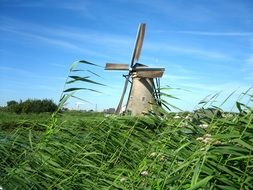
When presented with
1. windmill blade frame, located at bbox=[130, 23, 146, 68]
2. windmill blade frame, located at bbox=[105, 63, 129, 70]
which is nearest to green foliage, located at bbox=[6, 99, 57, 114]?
windmill blade frame, located at bbox=[105, 63, 129, 70]

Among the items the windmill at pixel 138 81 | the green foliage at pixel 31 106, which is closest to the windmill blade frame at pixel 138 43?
the windmill at pixel 138 81

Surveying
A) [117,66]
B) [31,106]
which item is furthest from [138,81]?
[31,106]

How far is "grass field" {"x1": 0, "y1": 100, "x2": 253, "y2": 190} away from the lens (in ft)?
8.87

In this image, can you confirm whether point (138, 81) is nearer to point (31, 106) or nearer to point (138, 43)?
point (138, 43)

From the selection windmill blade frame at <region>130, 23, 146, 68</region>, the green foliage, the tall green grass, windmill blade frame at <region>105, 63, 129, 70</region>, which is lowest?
the tall green grass

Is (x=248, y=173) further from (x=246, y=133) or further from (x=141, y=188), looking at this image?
(x=141, y=188)

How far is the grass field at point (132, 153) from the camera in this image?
8.87 feet

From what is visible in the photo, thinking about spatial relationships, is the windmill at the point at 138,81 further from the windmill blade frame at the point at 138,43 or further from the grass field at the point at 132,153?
the grass field at the point at 132,153

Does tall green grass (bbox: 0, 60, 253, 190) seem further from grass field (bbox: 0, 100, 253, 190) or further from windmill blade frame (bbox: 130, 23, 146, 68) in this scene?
windmill blade frame (bbox: 130, 23, 146, 68)

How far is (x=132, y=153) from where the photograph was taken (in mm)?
4281

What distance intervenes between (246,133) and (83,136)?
2.12m

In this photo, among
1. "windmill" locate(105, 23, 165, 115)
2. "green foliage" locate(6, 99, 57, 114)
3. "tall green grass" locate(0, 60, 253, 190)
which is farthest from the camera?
"green foliage" locate(6, 99, 57, 114)

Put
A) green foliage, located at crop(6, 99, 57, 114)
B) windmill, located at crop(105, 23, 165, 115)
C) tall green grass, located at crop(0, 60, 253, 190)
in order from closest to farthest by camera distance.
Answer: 1. tall green grass, located at crop(0, 60, 253, 190)
2. windmill, located at crop(105, 23, 165, 115)
3. green foliage, located at crop(6, 99, 57, 114)

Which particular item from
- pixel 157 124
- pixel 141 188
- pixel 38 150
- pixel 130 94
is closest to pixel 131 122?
pixel 157 124
